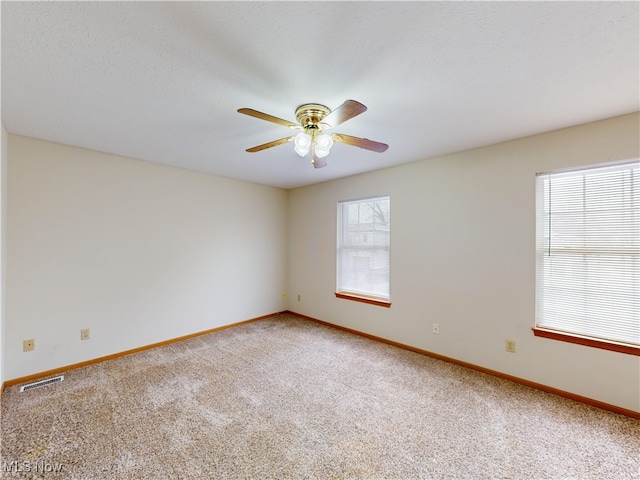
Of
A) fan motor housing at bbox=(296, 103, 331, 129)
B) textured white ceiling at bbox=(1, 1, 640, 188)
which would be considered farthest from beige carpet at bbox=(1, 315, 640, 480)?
textured white ceiling at bbox=(1, 1, 640, 188)

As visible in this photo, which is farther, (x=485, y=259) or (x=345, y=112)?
(x=485, y=259)

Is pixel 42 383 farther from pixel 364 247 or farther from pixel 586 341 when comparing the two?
pixel 586 341

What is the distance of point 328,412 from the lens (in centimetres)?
215

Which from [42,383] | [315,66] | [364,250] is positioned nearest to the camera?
[315,66]

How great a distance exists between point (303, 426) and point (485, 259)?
2314 millimetres

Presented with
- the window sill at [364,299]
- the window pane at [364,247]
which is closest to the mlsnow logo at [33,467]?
the window sill at [364,299]

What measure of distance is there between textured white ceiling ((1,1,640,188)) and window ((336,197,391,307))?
1529 millimetres

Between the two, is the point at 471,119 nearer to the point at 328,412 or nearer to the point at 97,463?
the point at 328,412

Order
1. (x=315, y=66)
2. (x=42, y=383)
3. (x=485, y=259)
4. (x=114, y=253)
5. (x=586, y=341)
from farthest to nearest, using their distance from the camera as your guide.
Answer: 1. (x=114, y=253)
2. (x=485, y=259)
3. (x=42, y=383)
4. (x=586, y=341)
5. (x=315, y=66)

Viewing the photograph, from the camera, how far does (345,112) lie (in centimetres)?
158

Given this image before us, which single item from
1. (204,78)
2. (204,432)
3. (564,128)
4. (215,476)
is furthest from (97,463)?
(564,128)

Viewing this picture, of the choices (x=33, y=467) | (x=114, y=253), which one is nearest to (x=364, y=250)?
(x=114, y=253)

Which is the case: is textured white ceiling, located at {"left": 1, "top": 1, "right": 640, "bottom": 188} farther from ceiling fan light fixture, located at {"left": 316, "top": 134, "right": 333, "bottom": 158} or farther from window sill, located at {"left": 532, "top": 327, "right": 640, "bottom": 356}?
window sill, located at {"left": 532, "top": 327, "right": 640, "bottom": 356}

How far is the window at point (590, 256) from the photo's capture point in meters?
2.15
